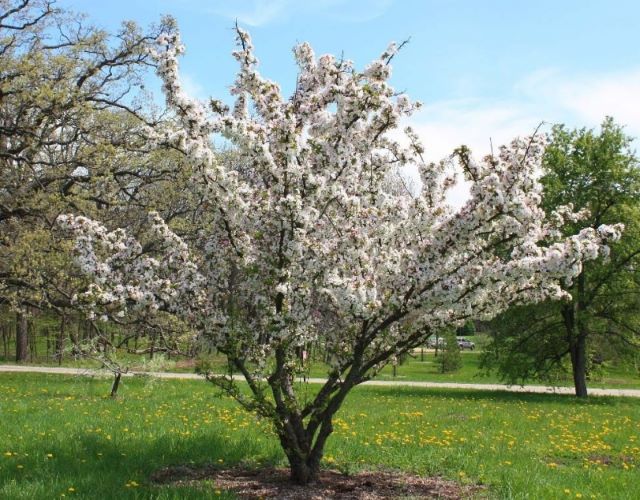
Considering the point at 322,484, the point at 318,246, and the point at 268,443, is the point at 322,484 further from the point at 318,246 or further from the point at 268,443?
the point at 318,246

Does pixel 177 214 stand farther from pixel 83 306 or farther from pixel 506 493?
pixel 506 493

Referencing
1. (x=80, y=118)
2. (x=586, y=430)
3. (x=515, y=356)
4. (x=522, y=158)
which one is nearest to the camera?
(x=522, y=158)

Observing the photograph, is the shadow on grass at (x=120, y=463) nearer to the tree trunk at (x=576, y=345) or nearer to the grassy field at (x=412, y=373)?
the grassy field at (x=412, y=373)

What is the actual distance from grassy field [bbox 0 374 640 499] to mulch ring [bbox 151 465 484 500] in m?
0.30

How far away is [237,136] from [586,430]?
1044 centimetres

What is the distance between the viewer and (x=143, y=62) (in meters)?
20.2

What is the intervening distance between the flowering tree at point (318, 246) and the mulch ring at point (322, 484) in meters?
0.37

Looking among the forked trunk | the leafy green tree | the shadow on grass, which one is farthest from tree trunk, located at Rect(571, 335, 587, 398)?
the forked trunk

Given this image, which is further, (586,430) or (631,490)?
(586,430)

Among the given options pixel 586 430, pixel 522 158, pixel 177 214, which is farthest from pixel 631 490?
pixel 177 214

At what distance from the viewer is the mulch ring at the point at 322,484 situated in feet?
21.5

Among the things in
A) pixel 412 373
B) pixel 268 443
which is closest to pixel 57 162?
pixel 268 443

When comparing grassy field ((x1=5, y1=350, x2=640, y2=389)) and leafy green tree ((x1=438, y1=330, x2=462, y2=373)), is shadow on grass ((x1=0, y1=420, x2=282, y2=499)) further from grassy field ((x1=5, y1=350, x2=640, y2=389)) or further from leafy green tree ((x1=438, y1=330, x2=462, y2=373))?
leafy green tree ((x1=438, y1=330, x2=462, y2=373))

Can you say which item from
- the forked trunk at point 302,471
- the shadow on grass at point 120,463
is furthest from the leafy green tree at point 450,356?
the forked trunk at point 302,471
